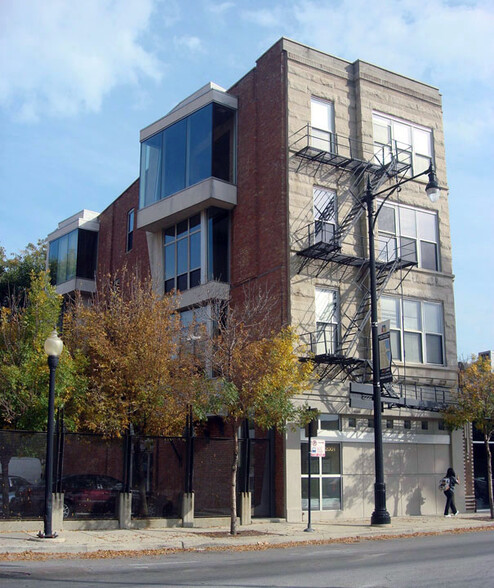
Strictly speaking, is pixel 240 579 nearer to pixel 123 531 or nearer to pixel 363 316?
pixel 123 531

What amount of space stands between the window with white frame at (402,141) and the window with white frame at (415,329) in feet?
17.1

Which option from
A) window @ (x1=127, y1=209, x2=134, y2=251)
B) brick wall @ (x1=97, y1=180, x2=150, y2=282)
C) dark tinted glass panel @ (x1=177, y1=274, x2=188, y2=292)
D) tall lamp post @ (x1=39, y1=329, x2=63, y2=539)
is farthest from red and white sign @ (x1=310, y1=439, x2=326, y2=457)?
window @ (x1=127, y1=209, x2=134, y2=251)

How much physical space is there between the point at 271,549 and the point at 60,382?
24.6 feet

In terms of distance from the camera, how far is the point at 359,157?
25.7 metres

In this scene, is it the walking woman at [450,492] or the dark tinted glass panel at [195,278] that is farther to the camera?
the dark tinted glass panel at [195,278]

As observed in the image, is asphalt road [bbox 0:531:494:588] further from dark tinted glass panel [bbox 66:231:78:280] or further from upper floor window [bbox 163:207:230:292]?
dark tinted glass panel [bbox 66:231:78:280]

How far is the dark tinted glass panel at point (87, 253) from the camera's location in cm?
3716

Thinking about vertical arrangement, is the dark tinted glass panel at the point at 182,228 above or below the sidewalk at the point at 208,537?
above

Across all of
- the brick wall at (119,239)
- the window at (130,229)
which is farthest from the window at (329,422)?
the window at (130,229)

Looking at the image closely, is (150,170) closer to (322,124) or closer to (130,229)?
(130,229)

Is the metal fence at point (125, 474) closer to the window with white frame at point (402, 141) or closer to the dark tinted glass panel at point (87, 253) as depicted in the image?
the window with white frame at point (402, 141)

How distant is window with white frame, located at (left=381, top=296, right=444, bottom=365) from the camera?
81.7ft

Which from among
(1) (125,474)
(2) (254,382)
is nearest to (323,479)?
(2) (254,382)

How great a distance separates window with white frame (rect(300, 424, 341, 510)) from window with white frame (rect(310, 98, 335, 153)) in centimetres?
1052
